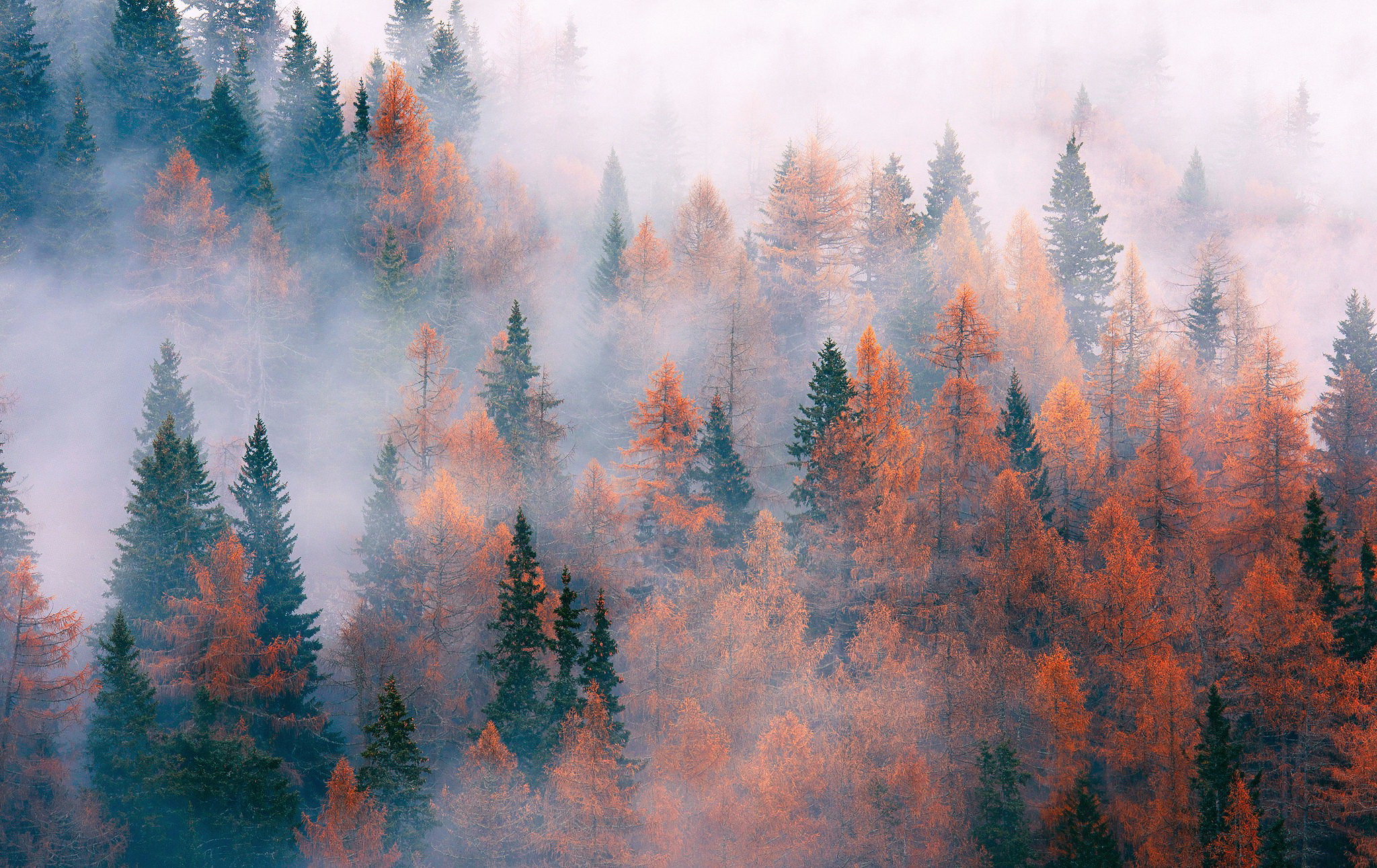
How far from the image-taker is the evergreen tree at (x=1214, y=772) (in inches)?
1308

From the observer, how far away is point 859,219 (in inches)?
2334

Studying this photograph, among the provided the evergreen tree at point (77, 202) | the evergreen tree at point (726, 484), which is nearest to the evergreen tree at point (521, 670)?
the evergreen tree at point (726, 484)

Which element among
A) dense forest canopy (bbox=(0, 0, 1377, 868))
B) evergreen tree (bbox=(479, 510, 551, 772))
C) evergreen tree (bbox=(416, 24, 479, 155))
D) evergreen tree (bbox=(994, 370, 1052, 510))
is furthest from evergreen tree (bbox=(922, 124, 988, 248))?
evergreen tree (bbox=(479, 510, 551, 772))

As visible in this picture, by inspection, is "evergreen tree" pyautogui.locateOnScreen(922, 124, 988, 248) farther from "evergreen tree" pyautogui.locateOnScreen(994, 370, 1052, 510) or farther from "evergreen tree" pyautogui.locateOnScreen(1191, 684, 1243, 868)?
"evergreen tree" pyautogui.locateOnScreen(1191, 684, 1243, 868)

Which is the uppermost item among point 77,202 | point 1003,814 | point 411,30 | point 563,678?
point 411,30

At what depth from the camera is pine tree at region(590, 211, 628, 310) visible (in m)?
58.2

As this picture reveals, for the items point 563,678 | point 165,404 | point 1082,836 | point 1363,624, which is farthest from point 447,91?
point 1363,624

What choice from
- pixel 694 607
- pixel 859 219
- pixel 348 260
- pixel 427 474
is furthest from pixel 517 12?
pixel 694 607

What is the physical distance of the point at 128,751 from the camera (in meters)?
37.8

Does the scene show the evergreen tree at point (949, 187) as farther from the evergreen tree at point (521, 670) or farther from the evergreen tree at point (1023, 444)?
the evergreen tree at point (521, 670)

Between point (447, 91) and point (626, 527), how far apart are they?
4781cm

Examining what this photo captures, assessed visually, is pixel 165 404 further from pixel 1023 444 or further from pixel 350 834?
pixel 1023 444

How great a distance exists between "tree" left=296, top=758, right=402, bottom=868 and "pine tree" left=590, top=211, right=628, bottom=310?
1238 inches

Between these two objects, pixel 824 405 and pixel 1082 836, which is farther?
pixel 824 405
